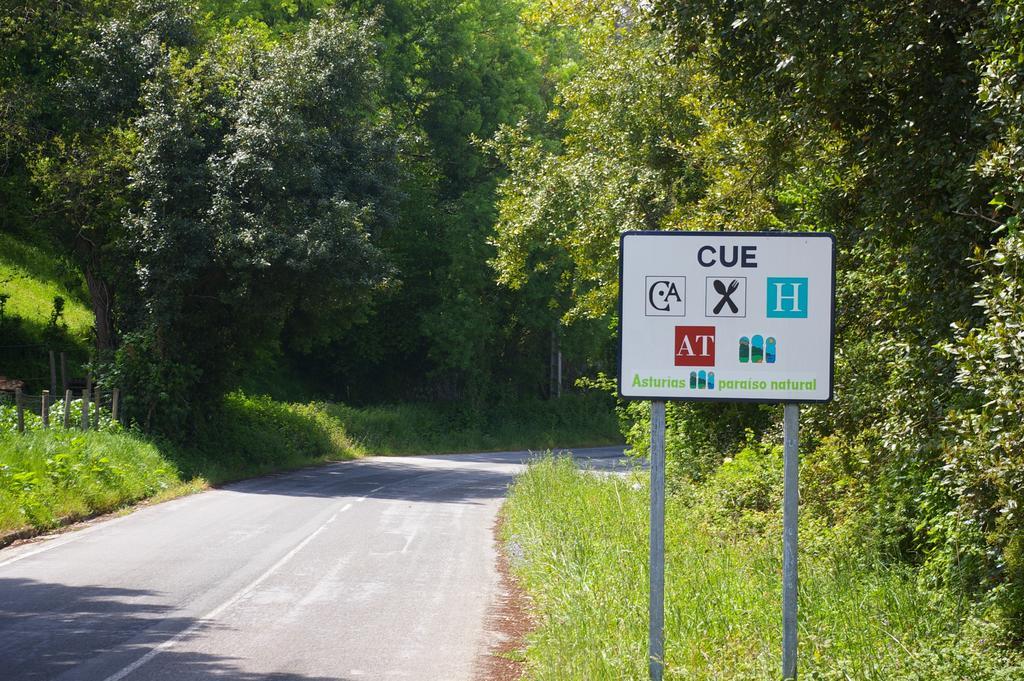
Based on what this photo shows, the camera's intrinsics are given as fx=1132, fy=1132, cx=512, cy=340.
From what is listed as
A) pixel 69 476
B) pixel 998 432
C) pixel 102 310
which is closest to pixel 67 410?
pixel 69 476

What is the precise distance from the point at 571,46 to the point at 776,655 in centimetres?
4963

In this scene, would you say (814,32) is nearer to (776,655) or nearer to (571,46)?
(776,655)

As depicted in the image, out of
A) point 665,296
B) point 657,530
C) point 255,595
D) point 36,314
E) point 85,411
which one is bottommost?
point 255,595

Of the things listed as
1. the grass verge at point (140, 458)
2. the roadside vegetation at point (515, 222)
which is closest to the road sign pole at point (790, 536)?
the roadside vegetation at point (515, 222)

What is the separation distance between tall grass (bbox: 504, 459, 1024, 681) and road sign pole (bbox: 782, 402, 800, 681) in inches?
8.7

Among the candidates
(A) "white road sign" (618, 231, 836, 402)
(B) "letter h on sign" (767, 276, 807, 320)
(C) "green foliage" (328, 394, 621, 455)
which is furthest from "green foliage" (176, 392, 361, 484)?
(B) "letter h on sign" (767, 276, 807, 320)

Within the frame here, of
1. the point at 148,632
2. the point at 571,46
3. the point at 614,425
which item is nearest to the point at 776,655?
the point at 148,632

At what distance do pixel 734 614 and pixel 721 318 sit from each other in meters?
2.66

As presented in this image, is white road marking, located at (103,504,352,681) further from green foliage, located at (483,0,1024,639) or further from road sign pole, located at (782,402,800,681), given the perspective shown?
green foliage, located at (483,0,1024,639)

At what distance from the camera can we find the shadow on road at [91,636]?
830 centimetres

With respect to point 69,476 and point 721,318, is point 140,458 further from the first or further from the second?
point 721,318

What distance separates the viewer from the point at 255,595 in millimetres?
11648

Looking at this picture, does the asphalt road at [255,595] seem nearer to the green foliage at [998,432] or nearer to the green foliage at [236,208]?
the green foliage at [998,432]

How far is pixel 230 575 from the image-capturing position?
1286cm
